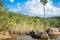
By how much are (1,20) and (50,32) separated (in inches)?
417

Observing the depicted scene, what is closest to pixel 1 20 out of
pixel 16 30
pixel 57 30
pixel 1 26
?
pixel 1 26

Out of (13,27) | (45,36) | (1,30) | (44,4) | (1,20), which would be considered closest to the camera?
(45,36)

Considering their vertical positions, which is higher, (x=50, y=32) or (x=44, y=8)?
(x=44, y=8)

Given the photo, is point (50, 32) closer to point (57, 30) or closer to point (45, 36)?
point (57, 30)

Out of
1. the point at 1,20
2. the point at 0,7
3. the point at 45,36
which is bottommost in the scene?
the point at 45,36

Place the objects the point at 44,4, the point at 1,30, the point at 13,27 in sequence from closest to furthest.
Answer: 1. the point at 1,30
2. the point at 13,27
3. the point at 44,4

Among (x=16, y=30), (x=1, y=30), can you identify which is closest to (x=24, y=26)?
(x=16, y=30)

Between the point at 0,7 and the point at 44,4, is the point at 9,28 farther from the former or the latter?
the point at 44,4

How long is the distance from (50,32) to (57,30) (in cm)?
284

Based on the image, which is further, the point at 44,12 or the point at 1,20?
the point at 44,12

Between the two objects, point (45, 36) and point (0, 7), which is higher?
point (0, 7)

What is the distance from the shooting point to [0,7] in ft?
139

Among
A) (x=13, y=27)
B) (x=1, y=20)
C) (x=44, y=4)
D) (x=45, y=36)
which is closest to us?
(x=45, y=36)

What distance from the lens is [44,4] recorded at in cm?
4319
